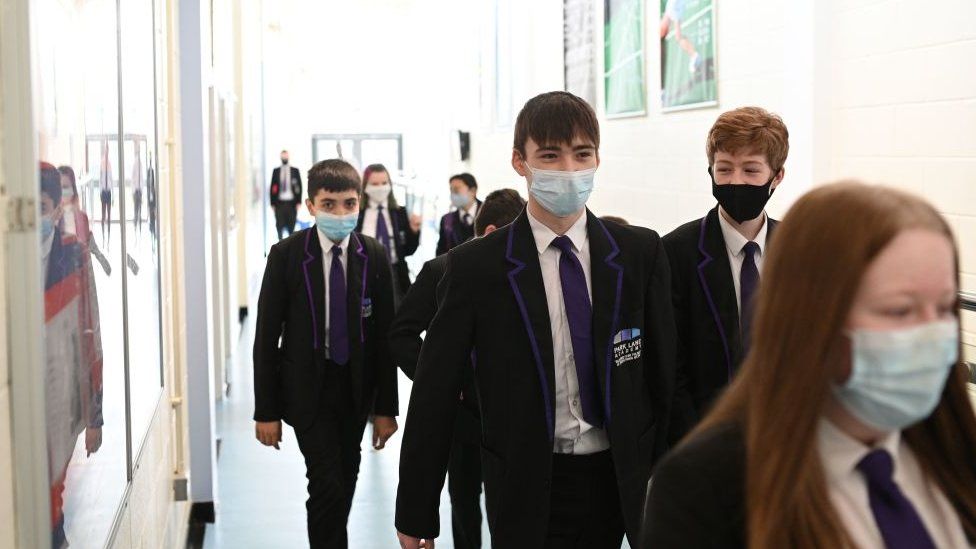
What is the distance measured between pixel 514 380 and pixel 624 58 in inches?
185

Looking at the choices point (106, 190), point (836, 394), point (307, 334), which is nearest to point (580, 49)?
point (307, 334)

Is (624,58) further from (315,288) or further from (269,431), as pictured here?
(269,431)

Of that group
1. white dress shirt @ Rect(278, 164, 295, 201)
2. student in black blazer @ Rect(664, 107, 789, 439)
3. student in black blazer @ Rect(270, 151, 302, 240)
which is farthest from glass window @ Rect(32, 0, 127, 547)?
white dress shirt @ Rect(278, 164, 295, 201)

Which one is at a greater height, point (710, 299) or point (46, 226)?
point (46, 226)

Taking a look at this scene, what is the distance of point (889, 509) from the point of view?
4.33 ft

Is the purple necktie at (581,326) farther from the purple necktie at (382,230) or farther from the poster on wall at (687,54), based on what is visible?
the purple necktie at (382,230)

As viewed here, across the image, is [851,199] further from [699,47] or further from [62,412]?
[699,47]

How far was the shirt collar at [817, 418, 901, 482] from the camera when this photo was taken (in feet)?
4.34

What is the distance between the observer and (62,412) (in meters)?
1.87

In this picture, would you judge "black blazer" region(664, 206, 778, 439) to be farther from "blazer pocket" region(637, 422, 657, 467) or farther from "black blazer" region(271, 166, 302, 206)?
"black blazer" region(271, 166, 302, 206)

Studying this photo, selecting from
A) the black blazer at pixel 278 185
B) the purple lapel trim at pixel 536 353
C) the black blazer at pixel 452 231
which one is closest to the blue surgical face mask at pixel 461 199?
the black blazer at pixel 452 231

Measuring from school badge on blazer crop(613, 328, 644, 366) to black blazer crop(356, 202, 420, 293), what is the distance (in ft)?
16.4

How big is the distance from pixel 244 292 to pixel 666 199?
8487mm

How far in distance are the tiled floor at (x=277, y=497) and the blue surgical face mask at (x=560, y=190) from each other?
2677mm
